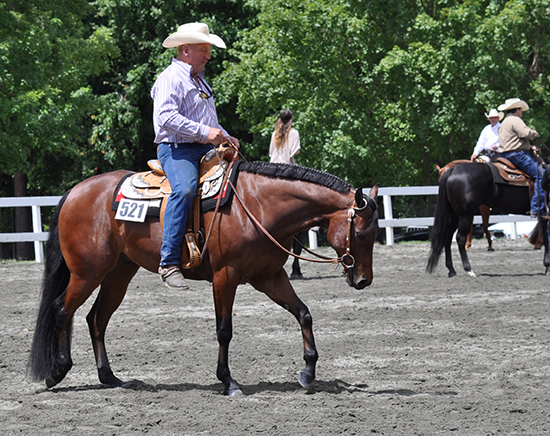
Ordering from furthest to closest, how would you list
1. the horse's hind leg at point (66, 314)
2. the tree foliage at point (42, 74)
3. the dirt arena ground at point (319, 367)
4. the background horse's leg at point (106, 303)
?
the tree foliage at point (42, 74)
the background horse's leg at point (106, 303)
the horse's hind leg at point (66, 314)
the dirt arena ground at point (319, 367)

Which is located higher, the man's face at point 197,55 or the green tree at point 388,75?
the green tree at point 388,75

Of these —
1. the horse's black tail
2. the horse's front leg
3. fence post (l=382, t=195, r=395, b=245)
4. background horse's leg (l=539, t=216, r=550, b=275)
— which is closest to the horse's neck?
the horse's front leg

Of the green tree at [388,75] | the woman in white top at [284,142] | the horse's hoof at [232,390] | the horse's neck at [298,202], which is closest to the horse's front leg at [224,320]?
the horse's hoof at [232,390]

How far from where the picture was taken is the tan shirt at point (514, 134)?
12.2 meters

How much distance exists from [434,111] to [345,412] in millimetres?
20209

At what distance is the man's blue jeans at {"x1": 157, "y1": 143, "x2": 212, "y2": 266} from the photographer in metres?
5.61

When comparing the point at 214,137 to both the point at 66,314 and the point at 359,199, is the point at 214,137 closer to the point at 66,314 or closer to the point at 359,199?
the point at 359,199

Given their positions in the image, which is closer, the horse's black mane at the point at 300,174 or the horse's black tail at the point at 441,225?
the horse's black mane at the point at 300,174

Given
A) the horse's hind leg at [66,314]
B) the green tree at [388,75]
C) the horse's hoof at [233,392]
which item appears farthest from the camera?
the green tree at [388,75]

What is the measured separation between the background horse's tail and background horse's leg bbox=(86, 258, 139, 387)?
31 cm

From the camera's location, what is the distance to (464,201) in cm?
1248

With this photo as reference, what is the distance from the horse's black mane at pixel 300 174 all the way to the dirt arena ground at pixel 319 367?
154 cm

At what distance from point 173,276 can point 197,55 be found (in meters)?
1.73

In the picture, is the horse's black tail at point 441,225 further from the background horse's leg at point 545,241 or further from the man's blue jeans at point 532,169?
the background horse's leg at point 545,241
